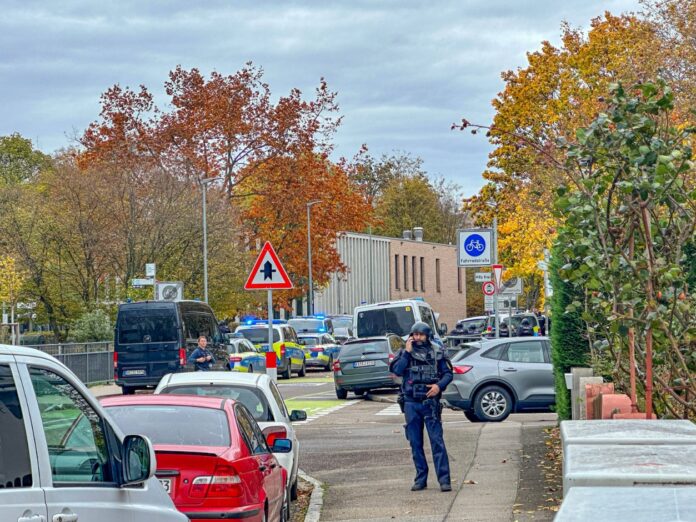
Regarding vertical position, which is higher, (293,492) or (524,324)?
(524,324)

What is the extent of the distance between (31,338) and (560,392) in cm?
4019

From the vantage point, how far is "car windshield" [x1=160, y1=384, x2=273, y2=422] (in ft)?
43.6

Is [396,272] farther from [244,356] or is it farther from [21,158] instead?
[244,356]

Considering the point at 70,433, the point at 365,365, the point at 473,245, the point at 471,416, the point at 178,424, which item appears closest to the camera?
the point at 70,433

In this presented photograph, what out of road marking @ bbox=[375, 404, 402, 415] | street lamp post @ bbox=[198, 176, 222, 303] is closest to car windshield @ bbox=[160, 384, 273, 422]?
road marking @ bbox=[375, 404, 402, 415]

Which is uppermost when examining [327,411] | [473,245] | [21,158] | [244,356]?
[21,158]

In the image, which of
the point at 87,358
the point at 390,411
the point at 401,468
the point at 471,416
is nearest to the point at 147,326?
the point at 87,358

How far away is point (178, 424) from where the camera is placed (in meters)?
9.98

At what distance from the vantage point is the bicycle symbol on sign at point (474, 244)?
92.3ft

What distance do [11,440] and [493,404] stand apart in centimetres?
1945

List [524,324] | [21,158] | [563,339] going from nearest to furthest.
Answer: [563,339] → [524,324] → [21,158]

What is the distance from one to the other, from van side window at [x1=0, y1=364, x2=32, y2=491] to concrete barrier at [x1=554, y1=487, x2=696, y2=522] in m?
1.98

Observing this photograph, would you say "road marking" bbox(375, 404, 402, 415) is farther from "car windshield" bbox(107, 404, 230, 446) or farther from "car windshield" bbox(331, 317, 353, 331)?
"car windshield" bbox(331, 317, 353, 331)

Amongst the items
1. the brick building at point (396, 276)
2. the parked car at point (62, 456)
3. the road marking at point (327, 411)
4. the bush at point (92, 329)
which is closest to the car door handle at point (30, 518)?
the parked car at point (62, 456)
